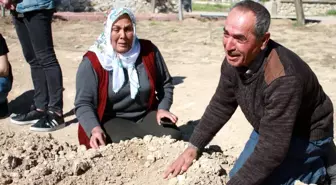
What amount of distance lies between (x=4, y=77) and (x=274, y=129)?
366 cm

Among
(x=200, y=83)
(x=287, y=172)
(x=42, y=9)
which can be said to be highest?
(x=42, y=9)

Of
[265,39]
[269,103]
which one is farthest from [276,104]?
[265,39]

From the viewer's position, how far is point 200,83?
21.9 ft

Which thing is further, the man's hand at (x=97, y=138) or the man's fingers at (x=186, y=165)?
the man's hand at (x=97, y=138)

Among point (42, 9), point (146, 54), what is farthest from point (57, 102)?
point (146, 54)

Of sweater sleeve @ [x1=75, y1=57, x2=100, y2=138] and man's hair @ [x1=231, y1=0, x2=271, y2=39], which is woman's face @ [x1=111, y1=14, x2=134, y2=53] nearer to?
sweater sleeve @ [x1=75, y1=57, x2=100, y2=138]

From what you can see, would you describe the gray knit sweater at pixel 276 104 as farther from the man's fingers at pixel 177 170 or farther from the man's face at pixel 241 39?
the man's fingers at pixel 177 170

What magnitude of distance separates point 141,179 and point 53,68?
87.6 inches

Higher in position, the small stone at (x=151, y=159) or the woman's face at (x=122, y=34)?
the woman's face at (x=122, y=34)

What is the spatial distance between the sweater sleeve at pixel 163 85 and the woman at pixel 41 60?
1325 millimetres

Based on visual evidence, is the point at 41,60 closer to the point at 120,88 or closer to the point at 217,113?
the point at 120,88

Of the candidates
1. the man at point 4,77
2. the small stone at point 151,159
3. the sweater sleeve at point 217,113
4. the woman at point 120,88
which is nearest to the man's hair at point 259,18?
the sweater sleeve at point 217,113

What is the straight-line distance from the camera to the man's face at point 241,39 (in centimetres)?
241

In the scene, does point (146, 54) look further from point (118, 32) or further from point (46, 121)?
point (46, 121)
